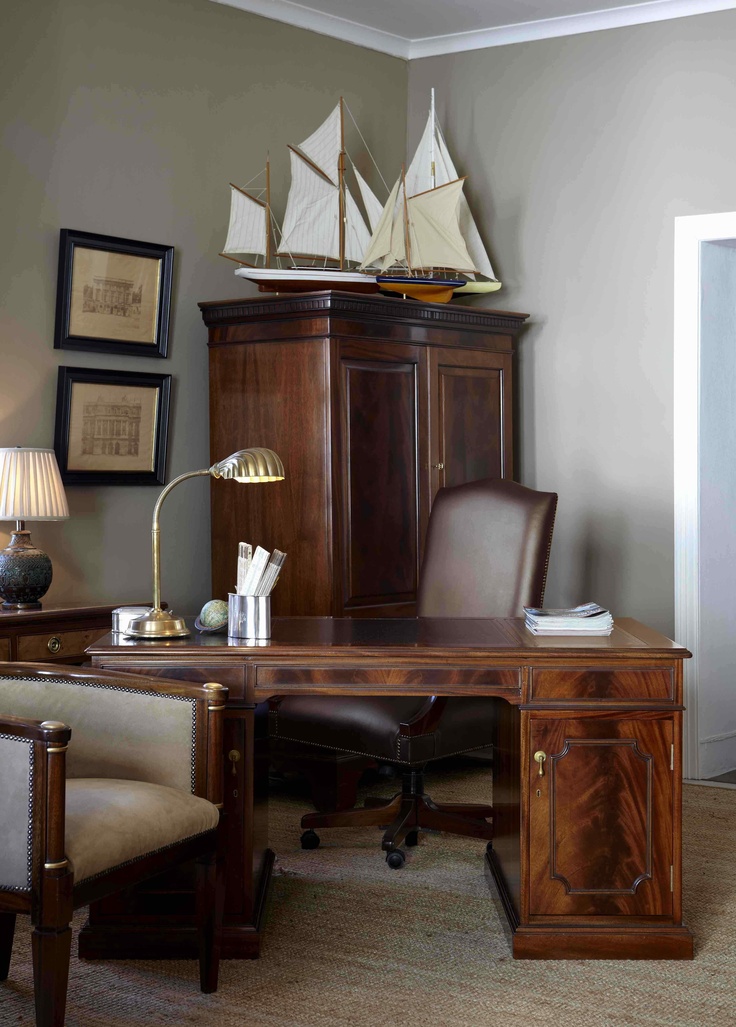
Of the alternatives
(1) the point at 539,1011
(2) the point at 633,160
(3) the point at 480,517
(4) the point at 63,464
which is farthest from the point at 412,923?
(2) the point at 633,160

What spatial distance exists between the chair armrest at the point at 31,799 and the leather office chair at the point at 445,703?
4.78 ft

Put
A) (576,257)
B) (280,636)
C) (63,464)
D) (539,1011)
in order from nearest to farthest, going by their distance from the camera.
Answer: (539,1011) < (280,636) < (63,464) < (576,257)

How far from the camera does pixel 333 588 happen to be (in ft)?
15.1

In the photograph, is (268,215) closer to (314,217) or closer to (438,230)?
(314,217)

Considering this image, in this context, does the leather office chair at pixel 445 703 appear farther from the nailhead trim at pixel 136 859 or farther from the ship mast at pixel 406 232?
the ship mast at pixel 406 232

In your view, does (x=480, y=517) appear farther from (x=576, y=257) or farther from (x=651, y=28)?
(x=651, y=28)

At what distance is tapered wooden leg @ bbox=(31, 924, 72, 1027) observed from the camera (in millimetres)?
2320

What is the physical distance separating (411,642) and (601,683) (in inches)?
21.0

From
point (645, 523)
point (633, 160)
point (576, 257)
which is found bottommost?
point (645, 523)

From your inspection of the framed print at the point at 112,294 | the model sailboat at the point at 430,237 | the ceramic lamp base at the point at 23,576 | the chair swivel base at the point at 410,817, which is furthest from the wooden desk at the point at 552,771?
the model sailboat at the point at 430,237

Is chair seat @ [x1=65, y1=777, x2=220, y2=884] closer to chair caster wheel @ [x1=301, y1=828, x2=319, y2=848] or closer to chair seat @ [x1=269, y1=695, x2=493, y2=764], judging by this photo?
chair seat @ [x1=269, y1=695, x2=493, y2=764]

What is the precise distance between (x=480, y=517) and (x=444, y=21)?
8.70 ft

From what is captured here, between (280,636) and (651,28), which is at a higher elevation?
(651,28)

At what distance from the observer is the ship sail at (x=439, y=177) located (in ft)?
17.5
